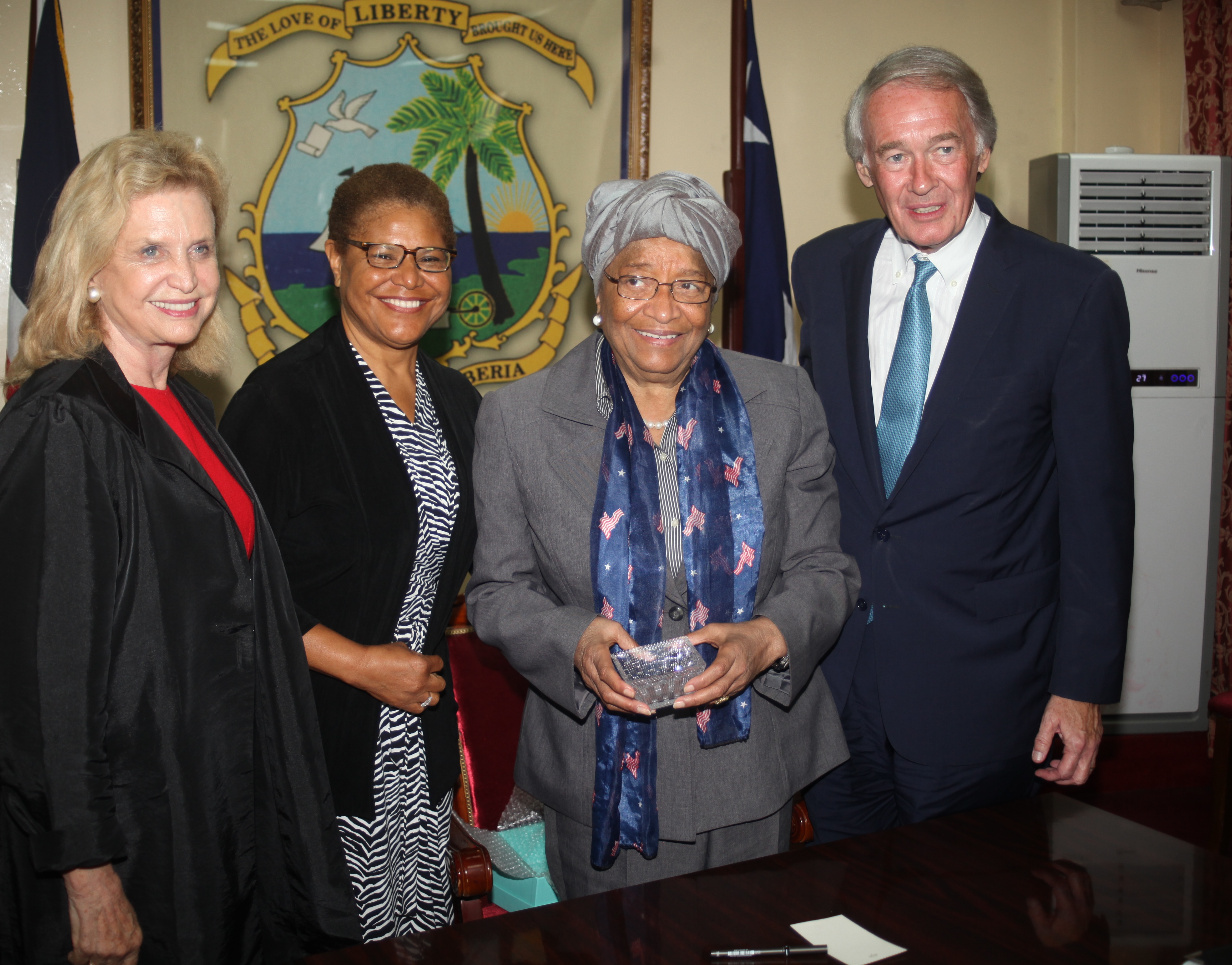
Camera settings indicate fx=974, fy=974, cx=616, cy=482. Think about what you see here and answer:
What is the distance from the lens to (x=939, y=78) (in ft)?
6.77

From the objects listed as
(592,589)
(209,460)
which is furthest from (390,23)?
(592,589)

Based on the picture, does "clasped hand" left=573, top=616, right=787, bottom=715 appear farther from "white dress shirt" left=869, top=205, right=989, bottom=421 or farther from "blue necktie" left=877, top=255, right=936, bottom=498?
"white dress shirt" left=869, top=205, right=989, bottom=421

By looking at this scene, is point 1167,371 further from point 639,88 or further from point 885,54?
point 639,88

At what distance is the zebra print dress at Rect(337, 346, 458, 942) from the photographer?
2.04 meters

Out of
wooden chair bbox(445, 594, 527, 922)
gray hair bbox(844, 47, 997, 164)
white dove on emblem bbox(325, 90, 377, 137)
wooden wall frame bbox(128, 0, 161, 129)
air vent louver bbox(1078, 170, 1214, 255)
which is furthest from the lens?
air vent louver bbox(1078, 170, 1214, 255)

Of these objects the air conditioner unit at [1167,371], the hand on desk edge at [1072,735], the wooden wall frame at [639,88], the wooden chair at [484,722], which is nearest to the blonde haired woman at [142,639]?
the wooden chair at [484,722]

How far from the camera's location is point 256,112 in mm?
3441

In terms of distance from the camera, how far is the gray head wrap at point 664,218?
5.91ft

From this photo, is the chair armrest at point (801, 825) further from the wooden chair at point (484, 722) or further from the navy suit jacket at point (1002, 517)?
the wooden chair at point (484, 722)

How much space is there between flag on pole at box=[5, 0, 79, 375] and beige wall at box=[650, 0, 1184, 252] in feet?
6.85

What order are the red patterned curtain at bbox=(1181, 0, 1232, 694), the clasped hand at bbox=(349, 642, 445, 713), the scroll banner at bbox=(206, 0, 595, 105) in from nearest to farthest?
the clasped hand at bbox=(349, 642, 445, 713) < the scroll banner at bbox=(206, 0, 595, 105) < the red patterned curtain at bbox=(1181, 0, 1232, 694)

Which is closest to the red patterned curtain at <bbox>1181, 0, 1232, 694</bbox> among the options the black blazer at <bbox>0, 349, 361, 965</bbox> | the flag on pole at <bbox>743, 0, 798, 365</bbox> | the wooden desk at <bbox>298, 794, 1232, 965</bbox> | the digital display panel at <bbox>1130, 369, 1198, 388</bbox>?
the digital display panel at <bbox>1130, 369, 1198, 388</bbox>

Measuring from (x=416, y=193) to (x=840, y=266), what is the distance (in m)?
0.99

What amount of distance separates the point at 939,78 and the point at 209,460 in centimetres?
168
